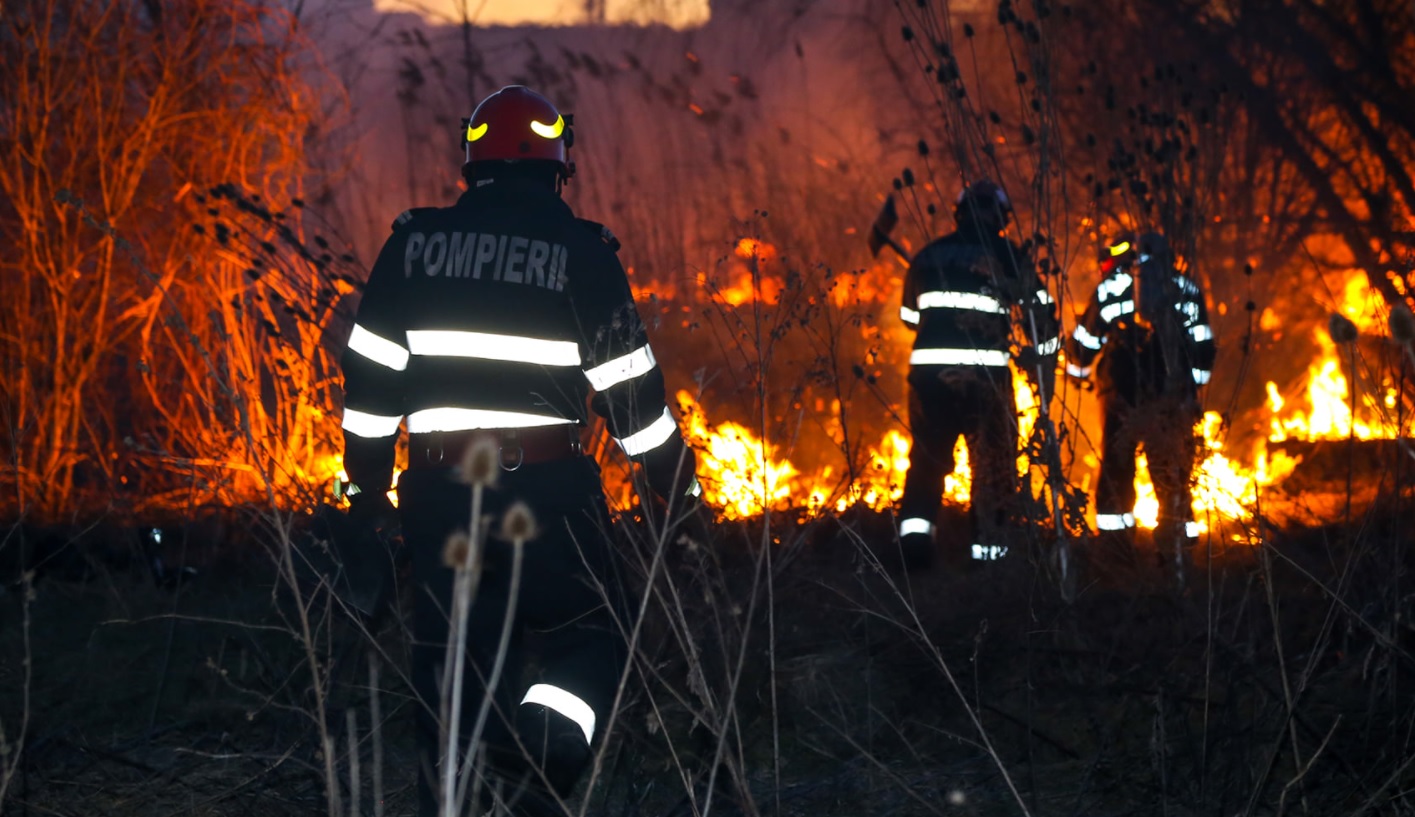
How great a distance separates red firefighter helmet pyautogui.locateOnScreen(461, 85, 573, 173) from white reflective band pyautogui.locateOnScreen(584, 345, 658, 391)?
55 centimetres

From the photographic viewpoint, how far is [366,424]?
131 inches

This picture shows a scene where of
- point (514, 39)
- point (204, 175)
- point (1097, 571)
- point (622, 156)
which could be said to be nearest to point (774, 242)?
point (622, 156)

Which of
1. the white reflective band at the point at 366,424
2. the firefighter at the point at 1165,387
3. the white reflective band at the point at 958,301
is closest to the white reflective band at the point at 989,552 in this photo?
the firefighter at the point at 1165,387

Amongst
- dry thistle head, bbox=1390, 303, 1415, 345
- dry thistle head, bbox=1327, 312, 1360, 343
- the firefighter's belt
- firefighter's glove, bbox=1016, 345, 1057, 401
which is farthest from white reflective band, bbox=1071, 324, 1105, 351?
dry thistle head, bbox=1390, 303, 1415, 345

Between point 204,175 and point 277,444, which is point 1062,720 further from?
point 204,175

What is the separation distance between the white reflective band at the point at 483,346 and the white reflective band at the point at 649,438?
0.81ft

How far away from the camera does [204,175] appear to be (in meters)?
8.00

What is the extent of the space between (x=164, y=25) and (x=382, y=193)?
1760mm

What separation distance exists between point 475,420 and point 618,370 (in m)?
0.35

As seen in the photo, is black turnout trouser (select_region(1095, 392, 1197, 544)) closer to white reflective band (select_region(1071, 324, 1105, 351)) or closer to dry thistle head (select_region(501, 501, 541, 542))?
white reflective band (select_region(1071, 324, 1105, 351))

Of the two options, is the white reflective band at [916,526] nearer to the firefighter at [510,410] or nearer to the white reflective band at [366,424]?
the firefighter at [510,410]

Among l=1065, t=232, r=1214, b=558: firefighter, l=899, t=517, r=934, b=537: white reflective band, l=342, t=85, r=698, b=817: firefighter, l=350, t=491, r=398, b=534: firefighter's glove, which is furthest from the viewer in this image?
l=899, t=517, r=934, b=537: white reflective band

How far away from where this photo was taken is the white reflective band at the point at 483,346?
126 inches

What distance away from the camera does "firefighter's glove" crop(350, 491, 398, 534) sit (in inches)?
134
